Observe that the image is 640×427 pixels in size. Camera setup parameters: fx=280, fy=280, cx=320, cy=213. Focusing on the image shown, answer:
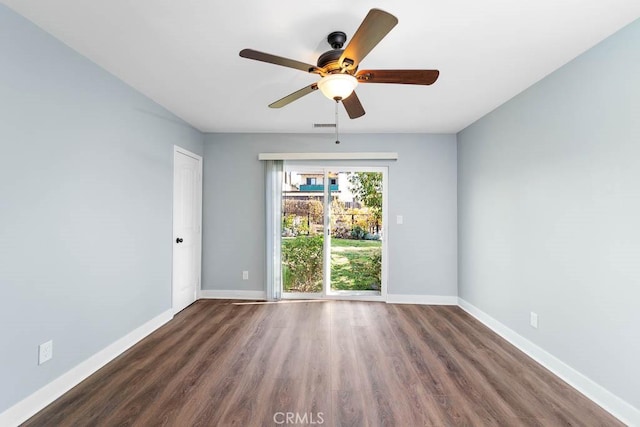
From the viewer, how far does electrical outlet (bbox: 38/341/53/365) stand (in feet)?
Result: 5.93

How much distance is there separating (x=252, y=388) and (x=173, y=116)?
10.1 ft

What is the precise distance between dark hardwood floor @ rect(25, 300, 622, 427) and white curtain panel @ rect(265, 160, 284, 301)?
84cm

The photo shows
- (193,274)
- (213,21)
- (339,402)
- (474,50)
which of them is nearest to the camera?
A: (213,21)

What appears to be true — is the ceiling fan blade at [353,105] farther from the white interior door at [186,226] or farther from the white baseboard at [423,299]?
the white baseboard at [423,299]

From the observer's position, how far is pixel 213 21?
1746 mm

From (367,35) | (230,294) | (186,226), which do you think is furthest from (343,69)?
(230,294)

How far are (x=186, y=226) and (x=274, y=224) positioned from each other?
117 cm

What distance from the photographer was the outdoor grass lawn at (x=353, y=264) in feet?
13.8

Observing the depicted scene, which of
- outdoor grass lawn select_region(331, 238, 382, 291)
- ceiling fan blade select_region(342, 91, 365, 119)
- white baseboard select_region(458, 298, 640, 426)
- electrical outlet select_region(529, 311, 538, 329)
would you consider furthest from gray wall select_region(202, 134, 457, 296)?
ceiling fan blade select_region(342, 91, 365, 119)

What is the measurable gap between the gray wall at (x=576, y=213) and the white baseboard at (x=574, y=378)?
5 centimetres

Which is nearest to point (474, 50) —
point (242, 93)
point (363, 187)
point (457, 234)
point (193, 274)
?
point (242, 93)

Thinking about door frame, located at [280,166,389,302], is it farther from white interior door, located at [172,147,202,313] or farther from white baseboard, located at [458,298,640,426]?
white baseboard, located at [458,298,640,426]

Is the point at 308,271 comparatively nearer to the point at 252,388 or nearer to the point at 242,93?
the point at 252,388

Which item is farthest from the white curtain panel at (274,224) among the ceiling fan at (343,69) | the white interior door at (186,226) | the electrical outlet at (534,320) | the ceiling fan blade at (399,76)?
the electrical outlet at (534,320)
